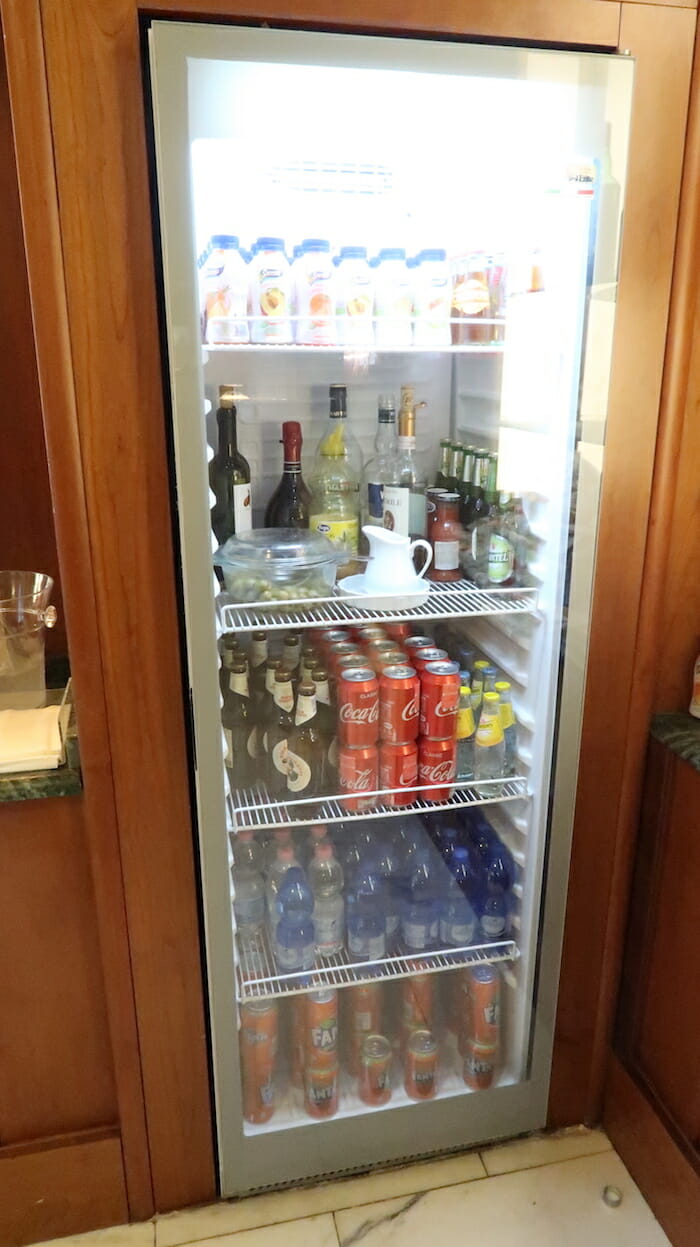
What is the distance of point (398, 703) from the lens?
145 centimetres

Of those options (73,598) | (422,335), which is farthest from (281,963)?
(422,335)

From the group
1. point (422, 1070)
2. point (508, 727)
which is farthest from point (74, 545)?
point (422, 1070)

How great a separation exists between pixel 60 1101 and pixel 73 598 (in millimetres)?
907

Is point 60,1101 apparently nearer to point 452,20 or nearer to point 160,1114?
point 160,1114

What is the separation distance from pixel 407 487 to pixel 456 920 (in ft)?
2.71

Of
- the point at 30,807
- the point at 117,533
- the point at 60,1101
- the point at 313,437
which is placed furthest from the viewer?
the point at 313,437

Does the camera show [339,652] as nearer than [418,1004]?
Yes

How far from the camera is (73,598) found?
119 centimetres

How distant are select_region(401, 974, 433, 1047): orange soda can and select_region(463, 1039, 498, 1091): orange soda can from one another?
0.31ft

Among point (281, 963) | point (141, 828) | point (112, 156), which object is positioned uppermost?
point (112, 156)

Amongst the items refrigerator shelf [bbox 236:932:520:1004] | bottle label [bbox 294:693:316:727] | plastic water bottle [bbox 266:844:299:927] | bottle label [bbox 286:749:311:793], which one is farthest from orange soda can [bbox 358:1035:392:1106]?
bottle label [bbox 294:693:316:727]

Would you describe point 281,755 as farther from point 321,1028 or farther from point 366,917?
point 321,1028

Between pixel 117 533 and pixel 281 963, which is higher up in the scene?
pixel 117 533

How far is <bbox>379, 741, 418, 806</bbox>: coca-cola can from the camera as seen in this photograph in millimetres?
1481
